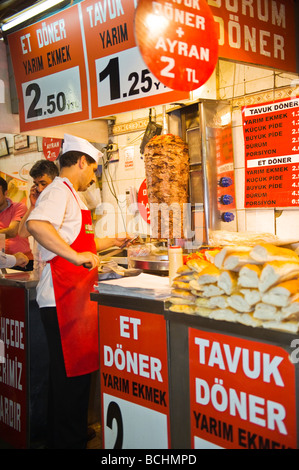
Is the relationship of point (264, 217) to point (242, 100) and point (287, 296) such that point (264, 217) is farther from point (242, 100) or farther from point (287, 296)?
point (287, 296)

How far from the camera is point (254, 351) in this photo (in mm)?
1833

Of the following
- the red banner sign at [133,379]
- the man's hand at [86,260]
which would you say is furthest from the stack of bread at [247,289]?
the man's hand at [86,260]

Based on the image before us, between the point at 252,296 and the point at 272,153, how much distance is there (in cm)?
200

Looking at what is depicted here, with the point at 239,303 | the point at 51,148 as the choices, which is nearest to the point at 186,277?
the point at 239,303

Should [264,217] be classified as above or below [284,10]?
below

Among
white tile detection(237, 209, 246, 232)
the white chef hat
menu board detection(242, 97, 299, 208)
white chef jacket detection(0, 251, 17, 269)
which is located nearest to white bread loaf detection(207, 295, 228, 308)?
the white chef hat

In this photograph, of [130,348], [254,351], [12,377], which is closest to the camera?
[254,351]

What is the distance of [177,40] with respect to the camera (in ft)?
7.11

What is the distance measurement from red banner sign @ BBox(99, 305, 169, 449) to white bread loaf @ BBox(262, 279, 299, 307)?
650mm

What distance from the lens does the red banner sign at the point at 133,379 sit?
89.0 inches

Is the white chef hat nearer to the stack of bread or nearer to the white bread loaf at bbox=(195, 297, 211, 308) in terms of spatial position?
the stack of bread

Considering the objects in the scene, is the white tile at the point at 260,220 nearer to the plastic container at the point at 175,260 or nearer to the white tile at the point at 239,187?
the white tile at the point at 239,187
